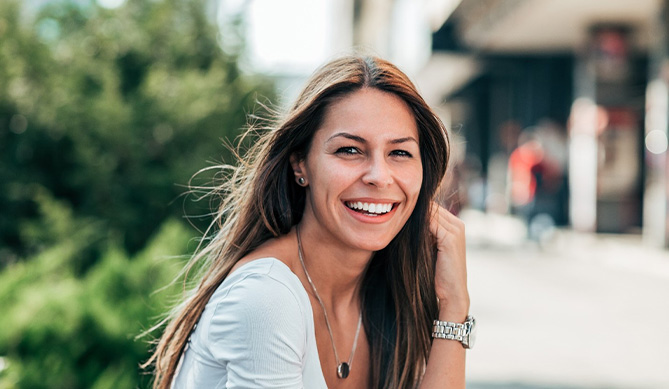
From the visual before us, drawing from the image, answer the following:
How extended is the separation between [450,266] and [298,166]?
58 centimetres

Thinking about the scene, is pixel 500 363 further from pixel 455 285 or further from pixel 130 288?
pixel 455 285

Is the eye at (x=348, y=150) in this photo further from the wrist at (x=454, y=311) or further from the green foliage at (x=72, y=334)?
the green foliage at (x=72, y=334)

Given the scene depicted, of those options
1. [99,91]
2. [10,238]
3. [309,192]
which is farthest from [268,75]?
[309,192]

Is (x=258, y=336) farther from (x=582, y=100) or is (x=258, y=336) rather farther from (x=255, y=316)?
(x=582, y=100)

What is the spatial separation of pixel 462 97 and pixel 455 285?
112 feet

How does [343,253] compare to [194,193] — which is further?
[194,193]

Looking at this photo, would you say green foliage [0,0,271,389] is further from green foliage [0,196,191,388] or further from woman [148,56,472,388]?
woman [148,56,472,388]

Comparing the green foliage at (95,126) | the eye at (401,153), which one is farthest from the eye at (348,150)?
the green foliage at (95,126)

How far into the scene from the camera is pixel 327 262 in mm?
2172

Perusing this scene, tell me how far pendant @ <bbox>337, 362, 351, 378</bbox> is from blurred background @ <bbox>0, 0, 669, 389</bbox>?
0.86 m

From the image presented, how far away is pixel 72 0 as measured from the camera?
752 centimetres

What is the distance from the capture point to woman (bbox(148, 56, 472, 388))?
186cm

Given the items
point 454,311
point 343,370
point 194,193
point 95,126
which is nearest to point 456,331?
point 454,311

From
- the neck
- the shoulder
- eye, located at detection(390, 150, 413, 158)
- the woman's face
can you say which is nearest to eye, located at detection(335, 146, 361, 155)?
the woman's face
